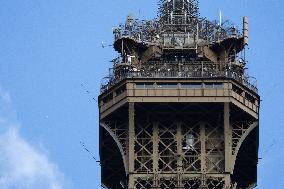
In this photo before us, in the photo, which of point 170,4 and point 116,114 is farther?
point 170,4

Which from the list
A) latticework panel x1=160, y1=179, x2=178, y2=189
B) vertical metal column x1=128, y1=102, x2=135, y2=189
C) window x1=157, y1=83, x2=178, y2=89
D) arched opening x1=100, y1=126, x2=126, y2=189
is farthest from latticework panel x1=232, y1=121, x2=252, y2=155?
arched opening x1=100, y1=126, x2=126, y2=189

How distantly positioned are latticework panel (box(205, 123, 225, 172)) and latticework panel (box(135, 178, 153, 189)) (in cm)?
581

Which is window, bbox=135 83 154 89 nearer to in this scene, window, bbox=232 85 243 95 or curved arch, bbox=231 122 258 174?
window, bbox=232 85 243 95

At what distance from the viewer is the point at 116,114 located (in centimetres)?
16925

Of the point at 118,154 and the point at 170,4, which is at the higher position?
the point at 170,4

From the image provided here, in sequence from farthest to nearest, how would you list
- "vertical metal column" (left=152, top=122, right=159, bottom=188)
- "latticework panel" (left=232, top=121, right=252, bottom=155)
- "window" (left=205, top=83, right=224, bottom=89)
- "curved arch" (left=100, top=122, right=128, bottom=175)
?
"latticework panel" (left=232, top=121, right=252, bottom=155) < "curved arch" (left=100, top=122, right=128, bottom=175) < "window" (left=205, top=83, right=224, bottom=89) < "vertical metal column" (left=152, top=122, right=159, bottom=188)

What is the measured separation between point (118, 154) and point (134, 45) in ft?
36.8

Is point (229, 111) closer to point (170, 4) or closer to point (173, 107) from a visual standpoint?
point (173, 107)

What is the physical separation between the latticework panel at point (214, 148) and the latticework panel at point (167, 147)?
3243 mm

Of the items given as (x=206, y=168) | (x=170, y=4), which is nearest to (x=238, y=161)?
(x=206, y=168)

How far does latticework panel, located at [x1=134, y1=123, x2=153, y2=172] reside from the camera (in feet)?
550

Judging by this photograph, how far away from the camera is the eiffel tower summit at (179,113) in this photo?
16700cm

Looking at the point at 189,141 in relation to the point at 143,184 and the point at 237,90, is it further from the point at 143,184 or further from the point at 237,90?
the point at 237,90

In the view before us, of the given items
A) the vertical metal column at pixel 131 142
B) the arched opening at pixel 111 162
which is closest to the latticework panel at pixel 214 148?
the vertical metal column at pixel 131 142
